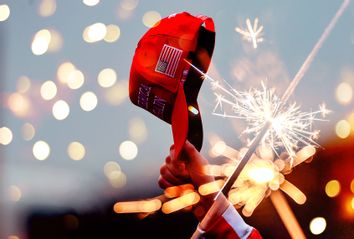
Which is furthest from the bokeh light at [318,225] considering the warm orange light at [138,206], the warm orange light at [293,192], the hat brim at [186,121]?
the hat brim at [186,121]

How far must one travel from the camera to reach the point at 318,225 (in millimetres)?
1507

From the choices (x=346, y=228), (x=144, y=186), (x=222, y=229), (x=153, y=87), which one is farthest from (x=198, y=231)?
(x=144, y=186)

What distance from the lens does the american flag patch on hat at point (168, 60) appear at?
97cm

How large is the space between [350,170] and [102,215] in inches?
32.7

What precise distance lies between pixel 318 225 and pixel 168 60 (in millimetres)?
739

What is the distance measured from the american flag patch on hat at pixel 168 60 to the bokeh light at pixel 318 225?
0.72 metres

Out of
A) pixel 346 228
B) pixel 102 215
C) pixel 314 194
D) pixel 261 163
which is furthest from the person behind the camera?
pixel 102 215

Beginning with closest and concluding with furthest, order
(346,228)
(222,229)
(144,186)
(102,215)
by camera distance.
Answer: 1. (222,229)
2. (346,228)
3. (144,186)
4. (102,215)

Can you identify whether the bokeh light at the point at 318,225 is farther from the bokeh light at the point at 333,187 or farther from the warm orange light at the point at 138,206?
the warm orange light at the point at 138,206

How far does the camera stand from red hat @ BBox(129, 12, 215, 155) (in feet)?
3.18

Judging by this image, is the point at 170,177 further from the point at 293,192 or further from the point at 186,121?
the point at 293,192

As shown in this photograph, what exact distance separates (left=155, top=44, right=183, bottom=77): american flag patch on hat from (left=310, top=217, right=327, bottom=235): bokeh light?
2.36 ft

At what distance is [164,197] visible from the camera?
65.1 inches

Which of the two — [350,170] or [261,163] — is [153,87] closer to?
[261,163]
